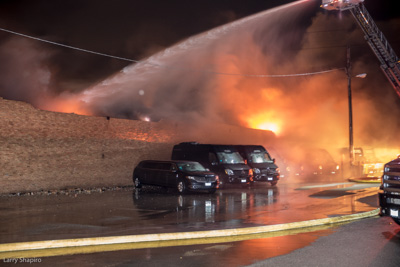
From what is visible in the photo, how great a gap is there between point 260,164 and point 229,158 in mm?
1973

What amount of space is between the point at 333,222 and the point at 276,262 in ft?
15.1

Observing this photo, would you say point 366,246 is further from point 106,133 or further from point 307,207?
point 106,133

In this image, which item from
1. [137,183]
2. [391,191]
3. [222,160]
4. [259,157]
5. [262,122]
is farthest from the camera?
[262,122]

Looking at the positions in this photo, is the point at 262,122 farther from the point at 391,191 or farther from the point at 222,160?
the point at 391,191

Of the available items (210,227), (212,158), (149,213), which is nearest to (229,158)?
(212,158)

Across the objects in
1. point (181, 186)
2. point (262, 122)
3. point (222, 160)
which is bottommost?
point (181, 186)

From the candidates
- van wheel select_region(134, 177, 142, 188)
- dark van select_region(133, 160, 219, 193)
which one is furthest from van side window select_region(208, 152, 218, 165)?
van wheel select_region(134, 177, 142, 188)

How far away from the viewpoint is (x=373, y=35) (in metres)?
25.2

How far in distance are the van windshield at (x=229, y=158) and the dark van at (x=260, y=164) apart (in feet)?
2.58

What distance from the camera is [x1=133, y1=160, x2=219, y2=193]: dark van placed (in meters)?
18.7

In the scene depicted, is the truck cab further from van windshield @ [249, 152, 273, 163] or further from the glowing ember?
the glowing ember

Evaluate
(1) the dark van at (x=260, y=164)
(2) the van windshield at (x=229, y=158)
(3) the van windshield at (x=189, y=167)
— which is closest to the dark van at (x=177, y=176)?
(3) the van windshield at (x=189, y=167)

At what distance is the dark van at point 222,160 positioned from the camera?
21520 millimetres

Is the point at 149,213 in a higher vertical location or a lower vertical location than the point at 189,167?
lower
